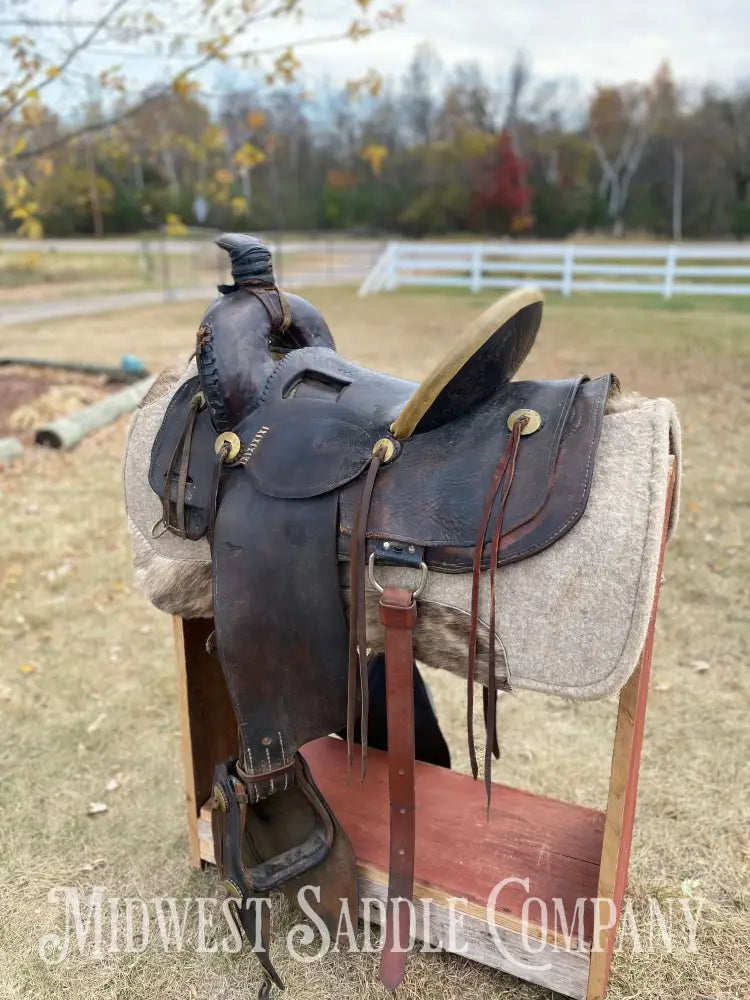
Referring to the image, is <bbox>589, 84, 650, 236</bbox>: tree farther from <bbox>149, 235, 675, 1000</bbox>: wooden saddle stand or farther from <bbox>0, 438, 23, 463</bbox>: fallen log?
<bbox>149, 235, 675, 1000</bbox>: wooden saddle stand

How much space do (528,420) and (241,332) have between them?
0.57m

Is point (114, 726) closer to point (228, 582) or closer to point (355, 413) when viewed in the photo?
point (228, 582)

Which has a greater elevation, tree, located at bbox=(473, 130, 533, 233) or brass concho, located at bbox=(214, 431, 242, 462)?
tree, located at bbox=(473, 130, 533, 233)

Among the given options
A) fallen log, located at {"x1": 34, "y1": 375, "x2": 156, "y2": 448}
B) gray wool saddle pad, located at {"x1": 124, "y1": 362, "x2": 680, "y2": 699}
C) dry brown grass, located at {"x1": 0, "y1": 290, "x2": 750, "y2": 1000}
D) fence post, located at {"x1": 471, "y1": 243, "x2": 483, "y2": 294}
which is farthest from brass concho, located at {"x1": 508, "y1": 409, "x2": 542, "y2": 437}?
fence post, located at {"x1": 471, "y1": 243, "x2": 483, "y2": 294}

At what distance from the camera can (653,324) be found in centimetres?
914

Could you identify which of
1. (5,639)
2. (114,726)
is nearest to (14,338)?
(5,639)

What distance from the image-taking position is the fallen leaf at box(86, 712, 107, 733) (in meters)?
2.33

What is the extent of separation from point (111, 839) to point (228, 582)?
3.48 ft

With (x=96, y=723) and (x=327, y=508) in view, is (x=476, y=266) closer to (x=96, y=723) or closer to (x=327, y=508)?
(x=96, y=723)

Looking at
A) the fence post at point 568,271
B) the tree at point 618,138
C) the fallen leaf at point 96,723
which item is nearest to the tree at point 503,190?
the tree at point 618,138

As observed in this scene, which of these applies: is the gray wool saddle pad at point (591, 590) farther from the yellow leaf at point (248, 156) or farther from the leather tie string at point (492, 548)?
the yellow leaf at point (248, 156)

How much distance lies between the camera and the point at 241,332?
138cm

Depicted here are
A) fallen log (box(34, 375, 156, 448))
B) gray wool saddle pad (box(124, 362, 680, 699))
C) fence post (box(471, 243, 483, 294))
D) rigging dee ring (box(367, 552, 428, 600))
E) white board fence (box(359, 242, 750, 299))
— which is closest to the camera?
gray wool saddle pad (box(124, 362, 680, 699))

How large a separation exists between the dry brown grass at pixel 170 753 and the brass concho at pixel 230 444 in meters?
1.06
